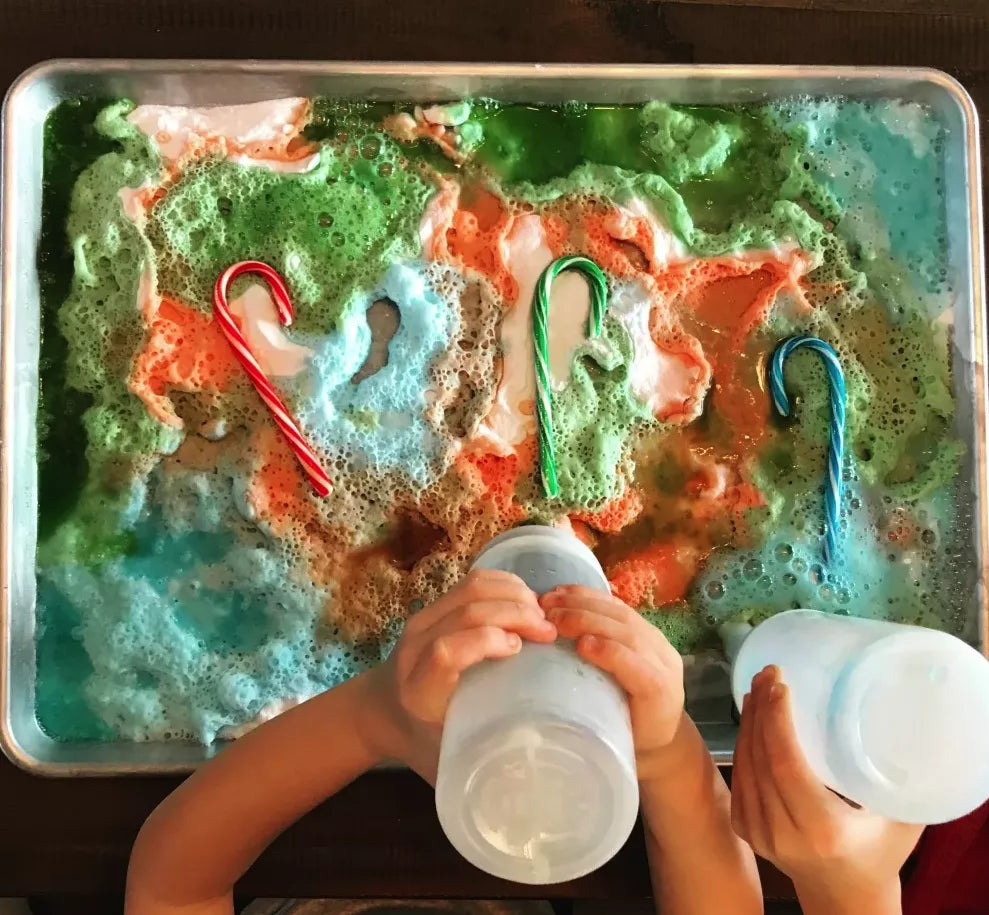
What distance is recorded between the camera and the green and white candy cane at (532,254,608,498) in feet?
2.36

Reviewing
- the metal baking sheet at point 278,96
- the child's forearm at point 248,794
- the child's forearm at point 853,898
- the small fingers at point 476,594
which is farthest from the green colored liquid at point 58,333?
the child's forearm at point 853,898

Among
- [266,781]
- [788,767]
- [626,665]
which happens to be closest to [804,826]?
[788,767]

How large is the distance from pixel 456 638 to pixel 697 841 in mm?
240

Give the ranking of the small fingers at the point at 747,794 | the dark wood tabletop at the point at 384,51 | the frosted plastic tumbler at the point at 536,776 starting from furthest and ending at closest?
the dark wood tabletop at the point at 384,51 → the small fingers at the point at 747,794 → the frosted plastic tumbler at the point at 536,776

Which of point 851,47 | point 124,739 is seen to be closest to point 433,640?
point 124,739

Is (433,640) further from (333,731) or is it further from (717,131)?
(717,131)

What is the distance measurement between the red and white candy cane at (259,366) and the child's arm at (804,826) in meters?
0.36

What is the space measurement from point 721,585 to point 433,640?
32 cm

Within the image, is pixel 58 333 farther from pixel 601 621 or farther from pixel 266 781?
pixel 601 621

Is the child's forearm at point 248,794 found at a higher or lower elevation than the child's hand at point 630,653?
lower

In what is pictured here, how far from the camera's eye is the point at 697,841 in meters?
0.60

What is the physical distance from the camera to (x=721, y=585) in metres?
0.74

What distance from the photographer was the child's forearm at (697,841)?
0.58m

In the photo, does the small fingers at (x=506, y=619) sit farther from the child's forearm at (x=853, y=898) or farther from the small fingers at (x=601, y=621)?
the child's forearm at (x=853, y=898)
